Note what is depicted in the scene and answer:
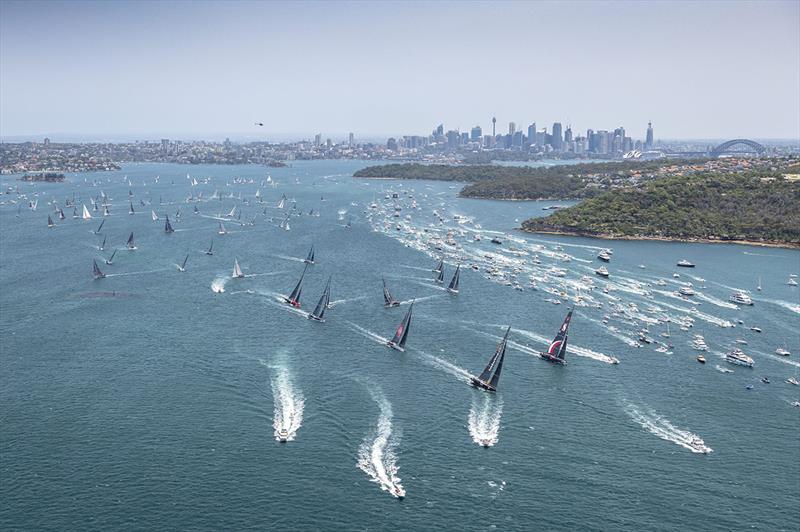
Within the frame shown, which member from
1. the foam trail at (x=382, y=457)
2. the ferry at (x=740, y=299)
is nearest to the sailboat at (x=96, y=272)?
the foam trail at (x=382, y=457)

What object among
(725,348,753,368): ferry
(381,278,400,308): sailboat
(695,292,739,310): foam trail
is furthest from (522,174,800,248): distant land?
(725,348,753,368): ferry

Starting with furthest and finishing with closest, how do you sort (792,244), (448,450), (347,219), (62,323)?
(347,219)
(792,244)
(62,323)
(448,450)

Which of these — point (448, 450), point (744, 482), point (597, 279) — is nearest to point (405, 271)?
point (597, 279)

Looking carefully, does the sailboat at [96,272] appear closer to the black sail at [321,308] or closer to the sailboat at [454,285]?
the black sail at [321,308]

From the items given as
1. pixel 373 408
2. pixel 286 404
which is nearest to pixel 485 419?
pixel 373 408

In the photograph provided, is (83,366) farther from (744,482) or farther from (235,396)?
(744,482)

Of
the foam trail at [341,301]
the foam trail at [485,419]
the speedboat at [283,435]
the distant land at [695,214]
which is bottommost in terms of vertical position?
the foam trail at [485,419]

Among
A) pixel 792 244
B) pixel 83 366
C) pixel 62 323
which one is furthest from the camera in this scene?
pixel 792 244
